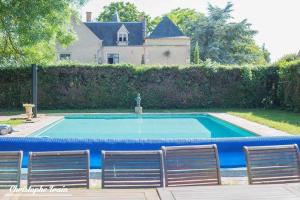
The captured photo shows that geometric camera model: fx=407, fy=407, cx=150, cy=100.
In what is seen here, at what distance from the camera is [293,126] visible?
13.3 metres

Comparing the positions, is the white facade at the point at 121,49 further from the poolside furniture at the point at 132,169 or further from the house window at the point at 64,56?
the poolside furniture at the point at 132,169

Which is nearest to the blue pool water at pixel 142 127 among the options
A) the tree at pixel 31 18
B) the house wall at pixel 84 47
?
the tree at pixel 31 18

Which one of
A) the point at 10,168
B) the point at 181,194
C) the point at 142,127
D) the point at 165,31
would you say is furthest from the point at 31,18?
the point at 165,31

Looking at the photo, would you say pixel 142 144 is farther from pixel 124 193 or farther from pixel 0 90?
pixel 0 90

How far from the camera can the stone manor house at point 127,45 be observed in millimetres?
40938

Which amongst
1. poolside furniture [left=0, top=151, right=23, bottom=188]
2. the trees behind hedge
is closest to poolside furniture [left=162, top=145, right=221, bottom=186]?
poolside furniture [left=0, top=151, right=23, bottom=188]

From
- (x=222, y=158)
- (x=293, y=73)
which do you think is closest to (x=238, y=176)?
(x=222, y=158)

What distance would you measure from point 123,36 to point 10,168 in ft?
129

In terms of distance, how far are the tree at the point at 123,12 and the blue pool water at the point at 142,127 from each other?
147 ft

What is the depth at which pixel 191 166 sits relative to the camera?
449 cm

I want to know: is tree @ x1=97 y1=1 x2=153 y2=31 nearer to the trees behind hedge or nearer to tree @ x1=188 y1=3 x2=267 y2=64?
the trees behind hedge

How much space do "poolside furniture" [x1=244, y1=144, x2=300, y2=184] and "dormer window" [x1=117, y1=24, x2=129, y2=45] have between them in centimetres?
3884

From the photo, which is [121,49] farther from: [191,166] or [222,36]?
[191,166]

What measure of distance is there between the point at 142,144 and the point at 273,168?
444 cm
